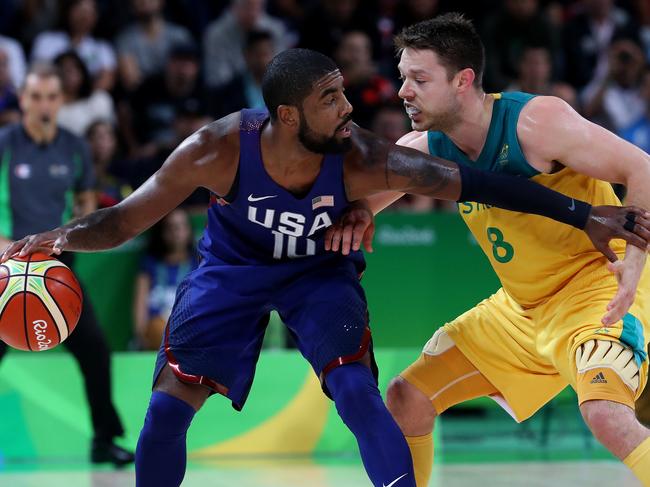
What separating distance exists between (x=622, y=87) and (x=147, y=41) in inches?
175

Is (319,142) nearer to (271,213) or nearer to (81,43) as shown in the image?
(271,213)

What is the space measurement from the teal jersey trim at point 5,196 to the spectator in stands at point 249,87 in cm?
293

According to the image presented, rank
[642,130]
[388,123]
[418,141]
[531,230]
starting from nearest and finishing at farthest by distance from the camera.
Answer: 1. [531,230]
2. [418,141]
3. [388,123]
4. [642,130]

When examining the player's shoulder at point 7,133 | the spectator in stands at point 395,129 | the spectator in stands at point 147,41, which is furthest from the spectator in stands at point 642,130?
the player's shoulder at point 7,133

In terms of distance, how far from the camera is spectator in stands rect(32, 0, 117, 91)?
958 centimetres

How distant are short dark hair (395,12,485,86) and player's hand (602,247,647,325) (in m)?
0.96

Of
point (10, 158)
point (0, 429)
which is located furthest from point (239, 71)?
point (0, 429)

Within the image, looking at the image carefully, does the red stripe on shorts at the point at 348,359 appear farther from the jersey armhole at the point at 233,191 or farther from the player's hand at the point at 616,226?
the player's hand at the point at 616,226

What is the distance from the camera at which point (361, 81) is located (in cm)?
959

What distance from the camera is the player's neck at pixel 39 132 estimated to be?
22.6ft

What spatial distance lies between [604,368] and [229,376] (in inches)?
55.6

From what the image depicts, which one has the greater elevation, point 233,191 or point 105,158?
point 233,191

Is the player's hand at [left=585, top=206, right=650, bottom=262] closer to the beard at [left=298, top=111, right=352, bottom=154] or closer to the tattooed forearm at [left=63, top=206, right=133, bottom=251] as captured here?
the beard at [left=298, top=111, right=352, bottom=154]

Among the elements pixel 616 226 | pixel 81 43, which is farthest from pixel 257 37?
pixel 616 226
